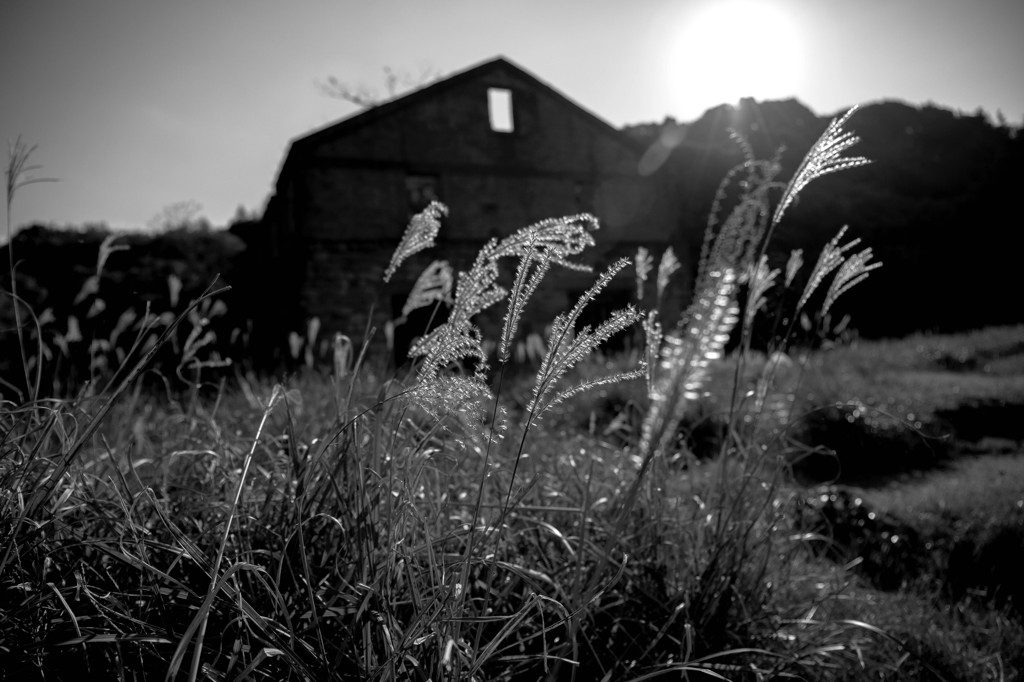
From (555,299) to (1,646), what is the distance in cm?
1318

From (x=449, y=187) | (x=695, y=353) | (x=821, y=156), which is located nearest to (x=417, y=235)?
(x=695, y=353)

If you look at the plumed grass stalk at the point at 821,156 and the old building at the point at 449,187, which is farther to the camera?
the old building at the point at 449,187

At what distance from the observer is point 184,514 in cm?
162

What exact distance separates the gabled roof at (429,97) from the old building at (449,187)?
2cm

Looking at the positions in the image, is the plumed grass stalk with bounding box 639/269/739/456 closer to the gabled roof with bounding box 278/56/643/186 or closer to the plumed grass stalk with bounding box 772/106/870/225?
the plumed grass stalk with bounding box 772/106/870/225

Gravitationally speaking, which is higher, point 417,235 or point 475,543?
point 417,235

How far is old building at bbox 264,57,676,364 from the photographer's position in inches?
510

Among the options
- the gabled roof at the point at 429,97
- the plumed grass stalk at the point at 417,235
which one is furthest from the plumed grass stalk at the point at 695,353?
the gabled roof at the point at 429,97

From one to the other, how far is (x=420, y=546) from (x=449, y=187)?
13.1 metres

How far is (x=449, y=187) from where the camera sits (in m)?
13.7

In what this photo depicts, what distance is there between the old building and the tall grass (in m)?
10.6

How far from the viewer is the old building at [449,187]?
12961mm

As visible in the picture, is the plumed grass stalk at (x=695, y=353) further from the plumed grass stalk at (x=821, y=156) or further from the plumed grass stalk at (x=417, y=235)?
the plumed grass stalk at (x=417, y=235)

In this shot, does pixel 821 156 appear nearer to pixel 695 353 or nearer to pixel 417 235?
pixel 695 353
